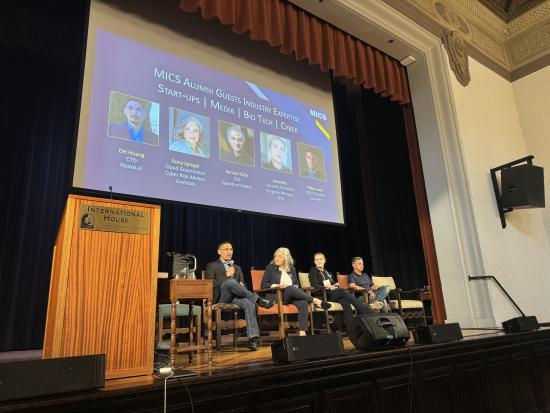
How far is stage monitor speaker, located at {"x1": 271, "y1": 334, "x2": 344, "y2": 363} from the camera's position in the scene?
1.63 meters

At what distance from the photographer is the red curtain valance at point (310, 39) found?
111 inches

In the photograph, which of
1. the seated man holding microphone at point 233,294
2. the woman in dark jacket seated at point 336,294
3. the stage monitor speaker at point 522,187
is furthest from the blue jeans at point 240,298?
the stage monitor speaker at point 522,187

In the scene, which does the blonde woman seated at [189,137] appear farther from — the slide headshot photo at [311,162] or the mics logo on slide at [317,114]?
the mics logo on slide at [317,114]

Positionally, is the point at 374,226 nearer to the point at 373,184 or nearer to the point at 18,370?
the point at 373,184

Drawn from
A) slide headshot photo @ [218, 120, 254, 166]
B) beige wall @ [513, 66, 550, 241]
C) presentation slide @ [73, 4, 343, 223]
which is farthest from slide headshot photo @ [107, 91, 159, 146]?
beige wall @ [513, 66, 550, 241]

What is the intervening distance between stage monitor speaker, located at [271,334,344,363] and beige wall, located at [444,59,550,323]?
2.12 m

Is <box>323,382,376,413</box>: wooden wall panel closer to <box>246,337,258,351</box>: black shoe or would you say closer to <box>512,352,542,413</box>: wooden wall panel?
<box>512,352,542,413</box>: wooden wall panel

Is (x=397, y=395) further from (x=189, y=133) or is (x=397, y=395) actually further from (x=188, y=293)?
(x=189, y=133)

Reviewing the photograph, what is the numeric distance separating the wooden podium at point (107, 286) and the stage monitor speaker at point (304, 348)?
51 cm

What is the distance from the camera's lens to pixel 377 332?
1.97m

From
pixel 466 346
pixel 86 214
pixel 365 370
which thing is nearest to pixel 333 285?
pixel 466 346

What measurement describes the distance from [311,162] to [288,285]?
1.05 meters

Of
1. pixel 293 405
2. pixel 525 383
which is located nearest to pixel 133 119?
pixel 293 405

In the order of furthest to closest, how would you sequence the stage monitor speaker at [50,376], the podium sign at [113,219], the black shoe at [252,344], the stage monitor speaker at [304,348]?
the black shoe at [252,344], the stage monitor speaker at [304,348], the podium sign at [113,219], the stage monitor speaker at [50,376]
